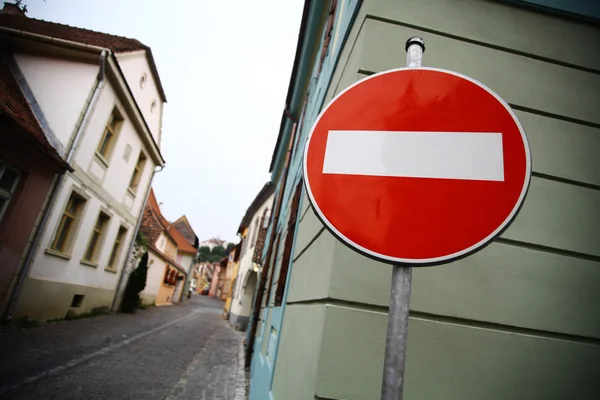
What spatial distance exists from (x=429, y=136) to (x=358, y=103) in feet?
0.81

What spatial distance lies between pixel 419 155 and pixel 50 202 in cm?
999

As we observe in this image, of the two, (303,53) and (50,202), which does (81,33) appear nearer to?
(50,202)

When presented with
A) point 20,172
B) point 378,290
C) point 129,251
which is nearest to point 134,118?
point 20,172

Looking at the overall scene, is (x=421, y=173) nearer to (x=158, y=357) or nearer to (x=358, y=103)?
(x=358, y=103)

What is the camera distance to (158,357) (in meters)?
7.13

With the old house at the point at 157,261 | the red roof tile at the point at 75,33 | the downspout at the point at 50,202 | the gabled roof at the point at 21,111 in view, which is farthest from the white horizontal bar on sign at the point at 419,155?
the old house at the point at 157,261

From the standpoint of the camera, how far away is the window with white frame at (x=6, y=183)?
23.9 feet

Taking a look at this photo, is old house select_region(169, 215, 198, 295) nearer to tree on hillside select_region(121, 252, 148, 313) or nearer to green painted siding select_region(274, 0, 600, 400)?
tree on hillside select_region(121, 252, 148, 313)

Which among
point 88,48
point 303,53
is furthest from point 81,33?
point 303,53

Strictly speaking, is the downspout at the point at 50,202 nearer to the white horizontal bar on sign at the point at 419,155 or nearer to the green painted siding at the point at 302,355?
the green painted siding at the point at 302,355

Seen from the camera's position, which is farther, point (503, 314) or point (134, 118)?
point (134, 118)

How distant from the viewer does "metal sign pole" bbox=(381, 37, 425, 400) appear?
67cm

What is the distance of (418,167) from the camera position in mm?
898

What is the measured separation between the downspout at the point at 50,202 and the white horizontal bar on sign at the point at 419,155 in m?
9.69
